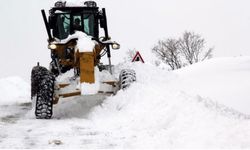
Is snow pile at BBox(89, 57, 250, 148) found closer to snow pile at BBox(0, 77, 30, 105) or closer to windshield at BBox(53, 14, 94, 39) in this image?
windshield at BBox(53, 14, 94, 39)

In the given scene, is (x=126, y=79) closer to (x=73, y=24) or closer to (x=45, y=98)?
(x=45, y=98)

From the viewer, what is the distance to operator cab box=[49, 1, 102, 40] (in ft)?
35.7

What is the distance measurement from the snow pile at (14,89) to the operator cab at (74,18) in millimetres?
6342

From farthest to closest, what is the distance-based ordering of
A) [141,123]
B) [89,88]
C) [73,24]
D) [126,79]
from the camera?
[73,24] → [126,79] → [89,88] → [141,123]

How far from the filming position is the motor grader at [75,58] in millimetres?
8758

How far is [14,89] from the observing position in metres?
19.1

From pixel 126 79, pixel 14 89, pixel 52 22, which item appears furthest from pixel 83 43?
pixel 14 89

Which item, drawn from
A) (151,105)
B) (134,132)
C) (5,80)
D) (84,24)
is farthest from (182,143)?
(5,80)

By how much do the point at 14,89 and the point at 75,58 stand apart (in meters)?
10.5

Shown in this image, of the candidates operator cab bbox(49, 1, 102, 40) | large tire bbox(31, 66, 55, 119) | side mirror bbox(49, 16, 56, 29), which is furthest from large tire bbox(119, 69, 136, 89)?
side mirror bbox(49, 16, 56, 29)

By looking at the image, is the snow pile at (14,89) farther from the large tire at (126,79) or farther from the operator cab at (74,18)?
the large tire at (126,79)

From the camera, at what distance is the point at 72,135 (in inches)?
252

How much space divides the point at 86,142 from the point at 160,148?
1164mm

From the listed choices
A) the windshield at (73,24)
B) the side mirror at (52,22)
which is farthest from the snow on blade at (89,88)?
the side mirror at (52,22)
